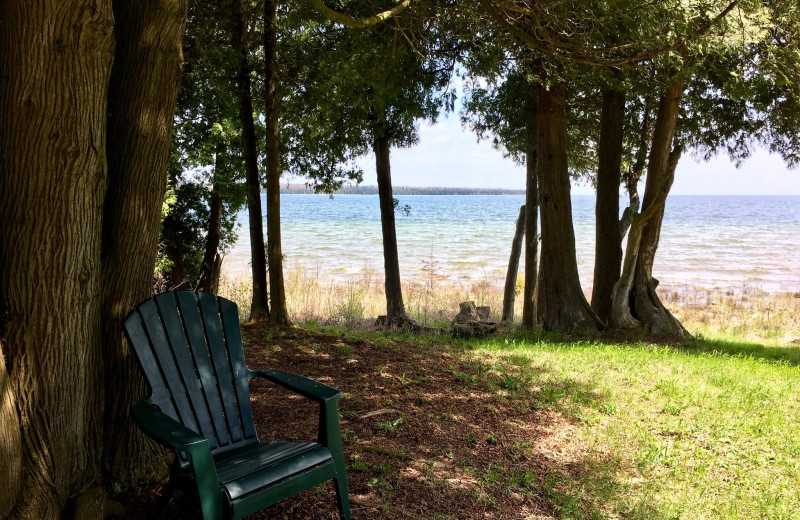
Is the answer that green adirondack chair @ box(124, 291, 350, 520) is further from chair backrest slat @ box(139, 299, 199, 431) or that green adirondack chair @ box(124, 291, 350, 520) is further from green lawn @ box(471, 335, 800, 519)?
green lawn @ box(471, 335, 800, 519)

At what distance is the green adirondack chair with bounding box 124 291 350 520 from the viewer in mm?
2217

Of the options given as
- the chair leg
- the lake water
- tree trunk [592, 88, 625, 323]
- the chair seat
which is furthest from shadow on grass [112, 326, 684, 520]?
the lake water

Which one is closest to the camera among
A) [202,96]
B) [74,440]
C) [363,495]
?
[74,440]

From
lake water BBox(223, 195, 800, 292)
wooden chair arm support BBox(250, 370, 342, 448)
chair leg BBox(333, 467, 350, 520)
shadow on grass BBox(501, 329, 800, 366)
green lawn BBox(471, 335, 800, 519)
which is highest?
wooden chair arm support BBox(250, 370, 342, 448)

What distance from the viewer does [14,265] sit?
2.38 metres

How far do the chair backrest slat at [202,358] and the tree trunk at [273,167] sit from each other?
4.04m

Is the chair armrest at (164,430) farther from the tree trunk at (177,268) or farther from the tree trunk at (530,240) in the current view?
the tree trunk at (177,268)

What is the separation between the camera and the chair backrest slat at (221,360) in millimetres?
2898

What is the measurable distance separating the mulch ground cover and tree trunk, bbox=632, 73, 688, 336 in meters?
4.25

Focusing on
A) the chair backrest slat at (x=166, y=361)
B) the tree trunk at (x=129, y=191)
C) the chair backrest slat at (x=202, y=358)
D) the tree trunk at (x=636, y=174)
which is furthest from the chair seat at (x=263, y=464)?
the tree trunk at (x=636, y=174)

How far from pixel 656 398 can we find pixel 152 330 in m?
3.71

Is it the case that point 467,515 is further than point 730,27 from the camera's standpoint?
No

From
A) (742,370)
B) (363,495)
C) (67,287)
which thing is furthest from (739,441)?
(67,287)

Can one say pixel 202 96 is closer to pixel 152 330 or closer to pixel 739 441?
pixel 152 330
